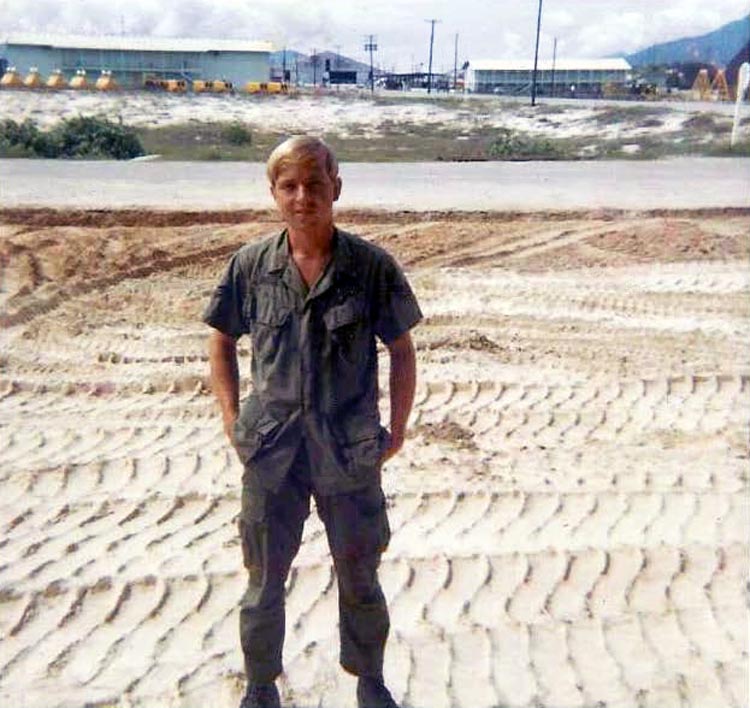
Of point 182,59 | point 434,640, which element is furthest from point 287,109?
point 434,640

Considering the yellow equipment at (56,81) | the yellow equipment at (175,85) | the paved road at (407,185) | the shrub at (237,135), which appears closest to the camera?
the paved road at (407,185)

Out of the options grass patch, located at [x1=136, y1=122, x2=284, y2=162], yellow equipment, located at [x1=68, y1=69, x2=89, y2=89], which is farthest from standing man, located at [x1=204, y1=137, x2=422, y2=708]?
yellow equipment, located at [x1=68, y1=69, x2=89, y2=89]

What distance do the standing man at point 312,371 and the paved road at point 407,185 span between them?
10.5m

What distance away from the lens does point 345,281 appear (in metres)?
2.87

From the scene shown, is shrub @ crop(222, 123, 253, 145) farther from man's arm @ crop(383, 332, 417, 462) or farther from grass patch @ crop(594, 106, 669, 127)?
man's arm @ crop(383, 332, 417, 462)

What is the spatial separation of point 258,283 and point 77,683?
1767 mm

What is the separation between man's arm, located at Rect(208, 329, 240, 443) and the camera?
10.1ft

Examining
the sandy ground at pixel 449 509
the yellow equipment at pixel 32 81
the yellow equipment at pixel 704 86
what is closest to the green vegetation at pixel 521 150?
the sandy ground at pixel 449 509

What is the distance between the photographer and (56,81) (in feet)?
115

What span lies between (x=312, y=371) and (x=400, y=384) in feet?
1.10

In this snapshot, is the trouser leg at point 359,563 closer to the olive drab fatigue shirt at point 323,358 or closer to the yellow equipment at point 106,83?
the olive drab fatigue shirt at point 323,358

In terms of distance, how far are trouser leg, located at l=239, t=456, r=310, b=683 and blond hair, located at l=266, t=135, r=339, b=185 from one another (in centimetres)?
93

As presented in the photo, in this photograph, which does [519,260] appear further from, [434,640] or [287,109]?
[287,109]

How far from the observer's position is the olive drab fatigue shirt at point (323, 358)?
2.86 metres
